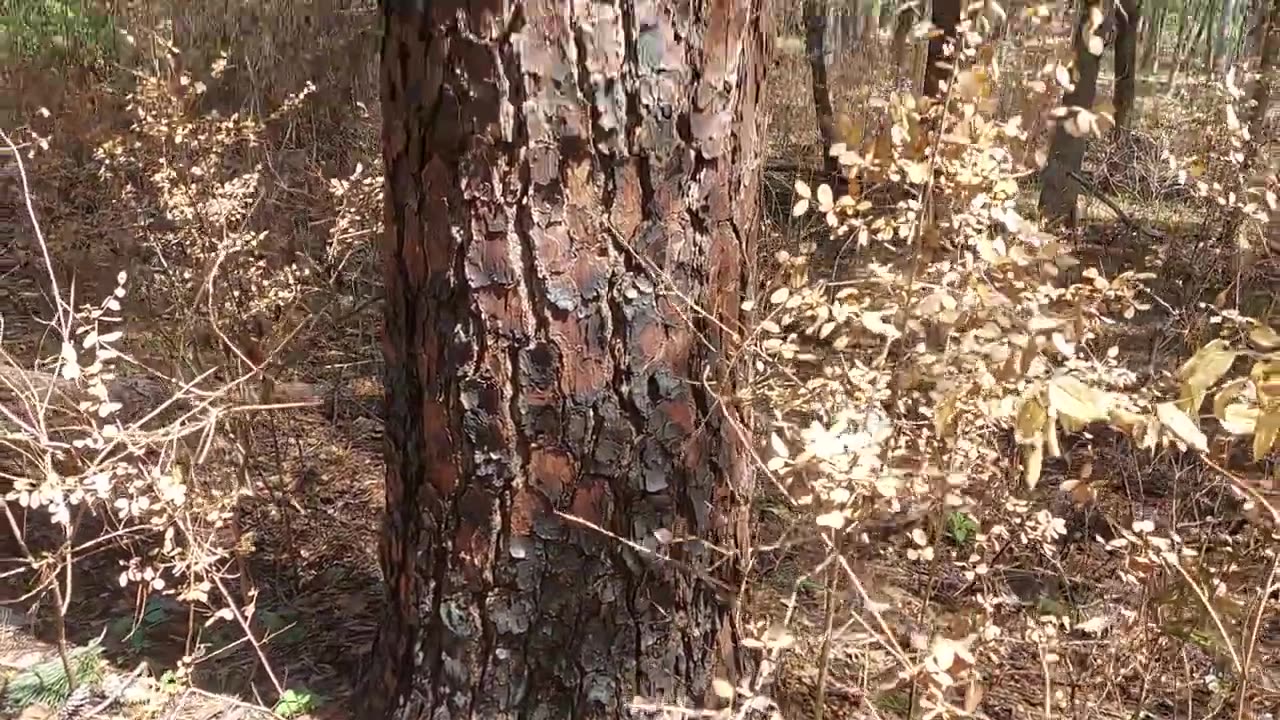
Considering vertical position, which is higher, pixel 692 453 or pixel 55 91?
pixel 55 91

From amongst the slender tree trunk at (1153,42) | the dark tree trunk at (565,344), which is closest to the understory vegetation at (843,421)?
the dark tree trunk at (565,344)

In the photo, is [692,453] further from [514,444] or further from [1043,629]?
[1043,629]

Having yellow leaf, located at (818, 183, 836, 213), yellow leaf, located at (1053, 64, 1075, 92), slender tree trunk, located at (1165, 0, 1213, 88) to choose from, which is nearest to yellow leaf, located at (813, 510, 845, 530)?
yellow leaf, located at (818, 183, 836, 213)

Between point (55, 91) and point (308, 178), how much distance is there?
6.51 feet

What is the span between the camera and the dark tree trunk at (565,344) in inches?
67.2

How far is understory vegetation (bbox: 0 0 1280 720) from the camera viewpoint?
1452 millimetres

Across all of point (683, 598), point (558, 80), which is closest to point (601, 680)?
point (683, 598)

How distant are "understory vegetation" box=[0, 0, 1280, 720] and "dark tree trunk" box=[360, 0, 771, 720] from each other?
6.0 inches

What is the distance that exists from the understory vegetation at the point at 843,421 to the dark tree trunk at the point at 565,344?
0.50 feet

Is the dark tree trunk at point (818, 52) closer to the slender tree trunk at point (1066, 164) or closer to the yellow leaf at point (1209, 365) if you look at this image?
the slender tree trunk at point (1066, 164)

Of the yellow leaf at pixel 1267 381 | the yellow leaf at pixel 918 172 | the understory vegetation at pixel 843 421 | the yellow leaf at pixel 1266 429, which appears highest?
the yellow leaf at pixel 918 172

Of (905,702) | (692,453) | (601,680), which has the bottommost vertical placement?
(905,702)

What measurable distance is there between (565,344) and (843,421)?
0.58m

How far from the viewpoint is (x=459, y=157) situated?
175 cm
